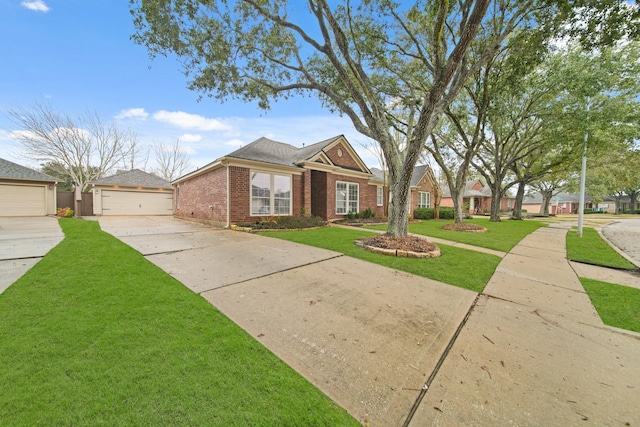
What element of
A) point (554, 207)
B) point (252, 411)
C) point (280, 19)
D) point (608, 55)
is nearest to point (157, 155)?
point (280, 19)

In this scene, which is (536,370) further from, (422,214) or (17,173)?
(17,173)

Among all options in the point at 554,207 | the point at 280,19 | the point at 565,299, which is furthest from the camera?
the point at 554,207

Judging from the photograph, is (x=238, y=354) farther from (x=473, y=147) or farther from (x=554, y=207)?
(x=554, y=207)

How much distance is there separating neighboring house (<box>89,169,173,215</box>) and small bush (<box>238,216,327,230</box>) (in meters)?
14.6

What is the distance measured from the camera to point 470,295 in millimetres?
3650

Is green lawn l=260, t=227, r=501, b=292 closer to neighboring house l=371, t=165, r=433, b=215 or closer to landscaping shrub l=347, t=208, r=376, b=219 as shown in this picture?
landscaping shrub l=347, t=208, r=376, b=219

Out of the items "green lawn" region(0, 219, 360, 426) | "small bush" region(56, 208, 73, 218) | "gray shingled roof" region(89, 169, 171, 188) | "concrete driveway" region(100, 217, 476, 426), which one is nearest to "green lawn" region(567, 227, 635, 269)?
"concrete driveway" region(100, 217, 476, 426)

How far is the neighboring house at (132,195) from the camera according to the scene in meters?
17.9

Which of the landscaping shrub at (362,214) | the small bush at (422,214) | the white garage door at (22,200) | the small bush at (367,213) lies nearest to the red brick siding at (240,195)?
the landscaping shrub at (362,214)

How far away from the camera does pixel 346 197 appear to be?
1466 cm

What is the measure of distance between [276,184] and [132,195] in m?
15.2

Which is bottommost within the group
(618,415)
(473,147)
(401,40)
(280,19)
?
(618,415)

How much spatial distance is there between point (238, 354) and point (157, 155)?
36.3 m

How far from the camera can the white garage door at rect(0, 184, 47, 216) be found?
1491cm
